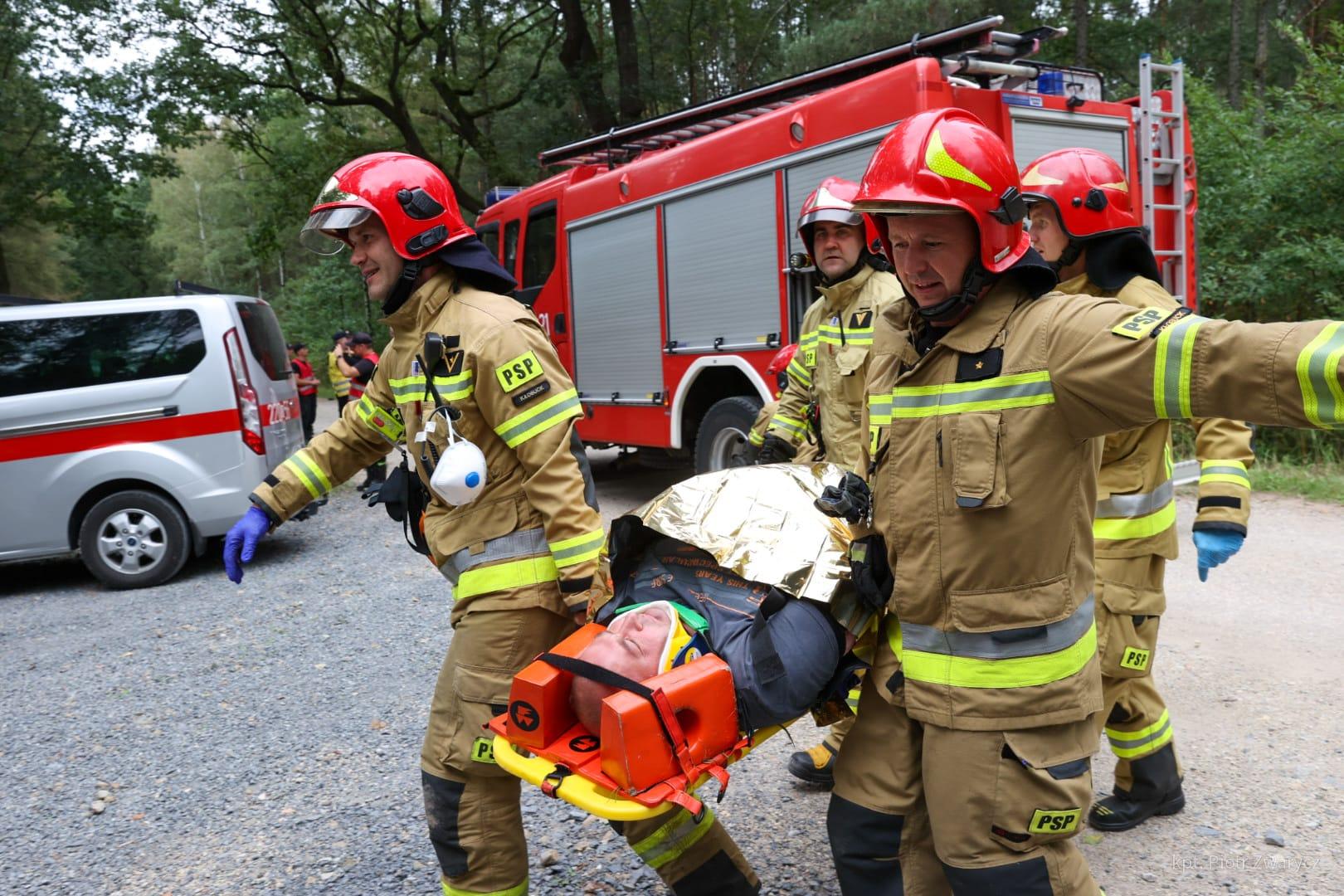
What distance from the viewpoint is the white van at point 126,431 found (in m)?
7.13

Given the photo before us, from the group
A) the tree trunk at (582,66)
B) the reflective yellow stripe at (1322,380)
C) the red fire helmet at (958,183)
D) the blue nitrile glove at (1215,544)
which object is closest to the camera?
the reflective yellow stripe at (1322,380)

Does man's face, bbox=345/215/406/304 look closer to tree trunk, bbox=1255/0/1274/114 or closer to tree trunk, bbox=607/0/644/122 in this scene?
tree trunk, bbox=607/0/644/122

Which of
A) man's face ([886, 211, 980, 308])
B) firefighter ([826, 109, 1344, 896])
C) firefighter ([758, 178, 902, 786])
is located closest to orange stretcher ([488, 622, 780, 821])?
firefighter ([826, 109, 1344, 896])

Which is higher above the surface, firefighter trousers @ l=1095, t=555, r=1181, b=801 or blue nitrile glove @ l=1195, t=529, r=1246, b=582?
blue nitrile glove @ l=1195, t=529, r=1246, b=582

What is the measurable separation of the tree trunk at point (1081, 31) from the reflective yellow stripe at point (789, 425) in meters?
18.8

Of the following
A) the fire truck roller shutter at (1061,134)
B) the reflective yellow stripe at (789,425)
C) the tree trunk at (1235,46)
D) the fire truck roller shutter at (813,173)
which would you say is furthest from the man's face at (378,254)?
the tree trunk at (1235,46)

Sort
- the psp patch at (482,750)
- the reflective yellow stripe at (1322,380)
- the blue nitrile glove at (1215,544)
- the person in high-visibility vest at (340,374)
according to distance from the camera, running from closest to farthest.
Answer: the reflective yellow stripe at (1322,380)
the psp patch at (482,750)
the blue nitrile glove at (1215,544)
the person in high-visibility vest at (340,374)

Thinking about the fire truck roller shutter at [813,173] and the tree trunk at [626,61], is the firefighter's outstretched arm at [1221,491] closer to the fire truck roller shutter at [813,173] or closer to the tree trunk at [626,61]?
the fire truck roller shutter at [813,173]

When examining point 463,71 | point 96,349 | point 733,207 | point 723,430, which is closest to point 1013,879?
point 723,430

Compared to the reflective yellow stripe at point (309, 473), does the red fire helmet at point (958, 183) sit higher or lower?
higher

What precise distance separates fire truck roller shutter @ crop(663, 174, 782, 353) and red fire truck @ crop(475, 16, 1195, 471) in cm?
1

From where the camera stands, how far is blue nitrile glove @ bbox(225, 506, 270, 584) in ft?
9.82

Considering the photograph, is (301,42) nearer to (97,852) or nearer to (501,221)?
(501,221)

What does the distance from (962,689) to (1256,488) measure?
7682 mm
